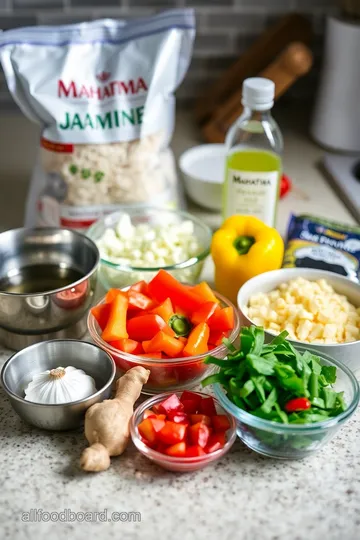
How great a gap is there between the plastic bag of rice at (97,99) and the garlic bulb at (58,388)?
56 cm

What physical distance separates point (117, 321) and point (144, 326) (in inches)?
1.8

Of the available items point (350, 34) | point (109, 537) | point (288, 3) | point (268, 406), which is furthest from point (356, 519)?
point (288, 3)

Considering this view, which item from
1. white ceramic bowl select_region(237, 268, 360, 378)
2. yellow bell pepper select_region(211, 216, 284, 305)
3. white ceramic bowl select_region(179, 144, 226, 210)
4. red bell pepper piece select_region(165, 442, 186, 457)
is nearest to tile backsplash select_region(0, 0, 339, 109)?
white ceramic bowl select_region(179, 144, 226, 210)

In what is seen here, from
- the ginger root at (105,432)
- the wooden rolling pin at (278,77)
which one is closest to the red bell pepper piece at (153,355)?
the ginger root at (105,432)

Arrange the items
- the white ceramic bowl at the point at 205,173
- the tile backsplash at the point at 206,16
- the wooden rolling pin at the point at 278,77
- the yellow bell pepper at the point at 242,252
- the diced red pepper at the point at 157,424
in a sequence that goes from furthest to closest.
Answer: the tile backsplash at the point at 206,16
the wooden rolling pin at the point at 278,77
the white ceramic bowl at the point at 205,173
the yellow bell pepper at the point at 242,252
the diced red pepper at the point at 157,424

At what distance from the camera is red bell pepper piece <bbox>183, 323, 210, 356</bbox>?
4.00 feet

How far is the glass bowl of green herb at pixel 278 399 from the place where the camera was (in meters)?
1.06

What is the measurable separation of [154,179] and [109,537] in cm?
89

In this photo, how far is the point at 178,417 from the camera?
1121mm

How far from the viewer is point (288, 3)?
2.24 meters

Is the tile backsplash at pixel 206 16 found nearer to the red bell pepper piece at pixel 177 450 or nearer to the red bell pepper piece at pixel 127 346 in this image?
the red bell pepper piece at pixel 127 346

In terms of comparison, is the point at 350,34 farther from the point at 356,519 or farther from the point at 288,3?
the point at 356,519

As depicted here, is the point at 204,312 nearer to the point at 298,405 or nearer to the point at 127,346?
the point at 127,346

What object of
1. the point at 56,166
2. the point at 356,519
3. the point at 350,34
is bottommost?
the point at 356,519
